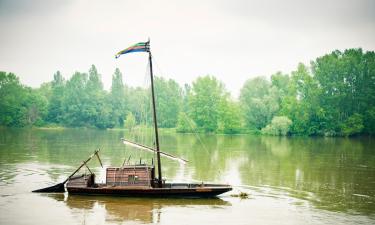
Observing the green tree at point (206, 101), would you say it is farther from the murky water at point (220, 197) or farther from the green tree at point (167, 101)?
the murky water at point (220, 197)

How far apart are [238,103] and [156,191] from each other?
114 m

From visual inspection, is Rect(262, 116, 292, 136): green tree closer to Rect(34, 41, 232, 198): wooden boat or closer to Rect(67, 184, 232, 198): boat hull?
Rect(34, 41, 232, 198): wooden boat

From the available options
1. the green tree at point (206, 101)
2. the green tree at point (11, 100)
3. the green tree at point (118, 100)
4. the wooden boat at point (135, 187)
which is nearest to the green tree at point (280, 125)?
the green tree at point (206, 101)

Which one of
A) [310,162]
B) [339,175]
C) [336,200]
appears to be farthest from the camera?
[310,162]

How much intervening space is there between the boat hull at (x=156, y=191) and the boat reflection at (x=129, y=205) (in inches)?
13.8

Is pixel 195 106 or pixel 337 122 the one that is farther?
pixel 195 106

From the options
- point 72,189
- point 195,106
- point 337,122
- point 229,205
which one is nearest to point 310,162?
point 229,205

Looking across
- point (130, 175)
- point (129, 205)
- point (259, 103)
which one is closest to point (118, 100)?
point (259, 103)

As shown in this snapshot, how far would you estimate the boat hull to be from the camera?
29.6m

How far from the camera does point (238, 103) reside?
5571 inches

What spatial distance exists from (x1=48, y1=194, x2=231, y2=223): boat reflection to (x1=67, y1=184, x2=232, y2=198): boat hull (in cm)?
35

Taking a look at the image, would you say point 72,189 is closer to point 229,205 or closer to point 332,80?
point 229,205

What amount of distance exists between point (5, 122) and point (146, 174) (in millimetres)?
112063

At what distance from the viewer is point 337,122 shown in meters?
114
